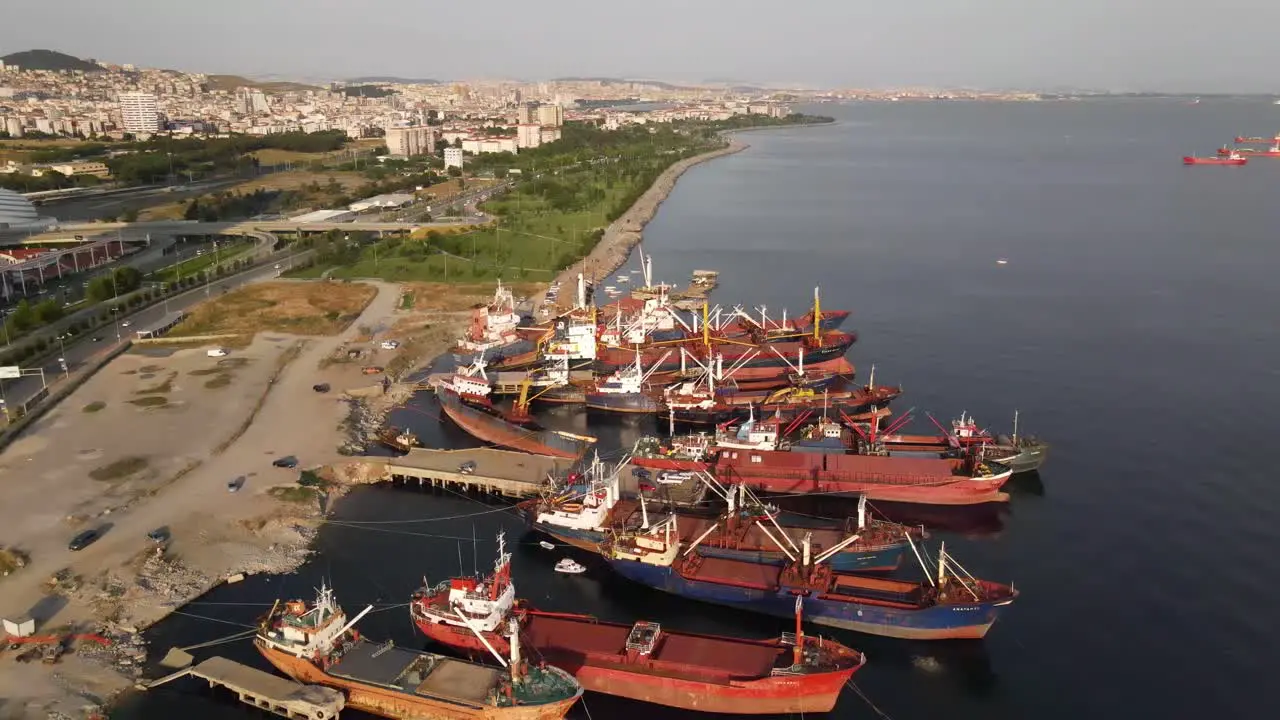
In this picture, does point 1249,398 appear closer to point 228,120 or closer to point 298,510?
point 298,510

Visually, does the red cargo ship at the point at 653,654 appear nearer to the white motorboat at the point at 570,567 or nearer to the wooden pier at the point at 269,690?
the wooden pier at the point at 269,690

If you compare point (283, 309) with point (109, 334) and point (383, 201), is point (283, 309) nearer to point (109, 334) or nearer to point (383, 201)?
point (109, 334)

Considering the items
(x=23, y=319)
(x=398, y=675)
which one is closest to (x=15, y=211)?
(x=23, y=319)

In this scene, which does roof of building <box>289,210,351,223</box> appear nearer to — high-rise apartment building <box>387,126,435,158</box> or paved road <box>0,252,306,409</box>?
paved road <box>0,252,306,409</box>

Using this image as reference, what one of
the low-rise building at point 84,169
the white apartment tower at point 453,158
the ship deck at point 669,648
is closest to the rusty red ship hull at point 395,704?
the ship deck at point 669,648

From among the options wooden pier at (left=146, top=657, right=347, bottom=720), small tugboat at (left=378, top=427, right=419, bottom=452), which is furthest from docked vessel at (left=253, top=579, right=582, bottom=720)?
small tugboat at (left=378, top=427, right=419, bottom=452)

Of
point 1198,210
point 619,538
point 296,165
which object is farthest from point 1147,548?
point 296,165

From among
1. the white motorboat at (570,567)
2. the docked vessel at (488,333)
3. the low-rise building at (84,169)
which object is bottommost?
the white motorboat at (570,567)
